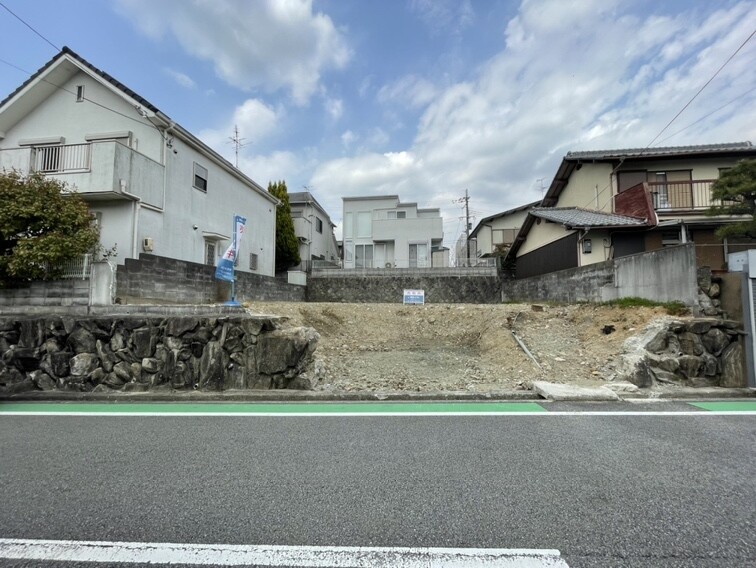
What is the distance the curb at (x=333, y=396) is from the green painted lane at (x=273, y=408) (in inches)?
6.4

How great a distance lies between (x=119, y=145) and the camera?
8883mm

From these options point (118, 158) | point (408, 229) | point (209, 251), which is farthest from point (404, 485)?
point (408, 229)

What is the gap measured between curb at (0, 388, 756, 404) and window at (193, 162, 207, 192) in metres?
8.38

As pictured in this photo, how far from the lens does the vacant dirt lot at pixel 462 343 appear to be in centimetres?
590

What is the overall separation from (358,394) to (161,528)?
319cm

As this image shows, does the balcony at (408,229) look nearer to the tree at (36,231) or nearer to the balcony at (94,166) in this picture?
the balcony at (94,166)

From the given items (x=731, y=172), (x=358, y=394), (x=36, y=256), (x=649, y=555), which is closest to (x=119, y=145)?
(x=36, y=256)

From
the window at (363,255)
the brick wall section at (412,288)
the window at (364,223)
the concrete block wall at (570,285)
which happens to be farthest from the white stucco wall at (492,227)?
the concrete block wall at (570,285)

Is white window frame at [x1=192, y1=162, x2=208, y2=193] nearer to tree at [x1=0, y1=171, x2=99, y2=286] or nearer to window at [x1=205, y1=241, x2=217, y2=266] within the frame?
window at [x1=205, y1=241, x2=217, y2=266]

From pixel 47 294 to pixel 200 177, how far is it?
653cm

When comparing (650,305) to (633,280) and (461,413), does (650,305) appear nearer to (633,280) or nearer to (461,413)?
(633,280)

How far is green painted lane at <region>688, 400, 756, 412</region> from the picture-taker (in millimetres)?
4309

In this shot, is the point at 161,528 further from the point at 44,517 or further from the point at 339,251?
the point at 339,251

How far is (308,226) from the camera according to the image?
22.0 meters
